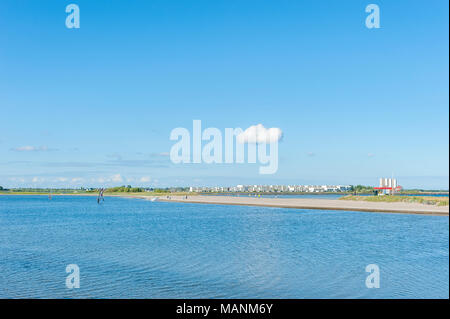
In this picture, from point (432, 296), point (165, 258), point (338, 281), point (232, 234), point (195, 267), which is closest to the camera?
point (432, 296)

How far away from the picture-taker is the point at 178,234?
3978 centimetres

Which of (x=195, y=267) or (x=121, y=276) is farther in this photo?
(x=195, y=267)
